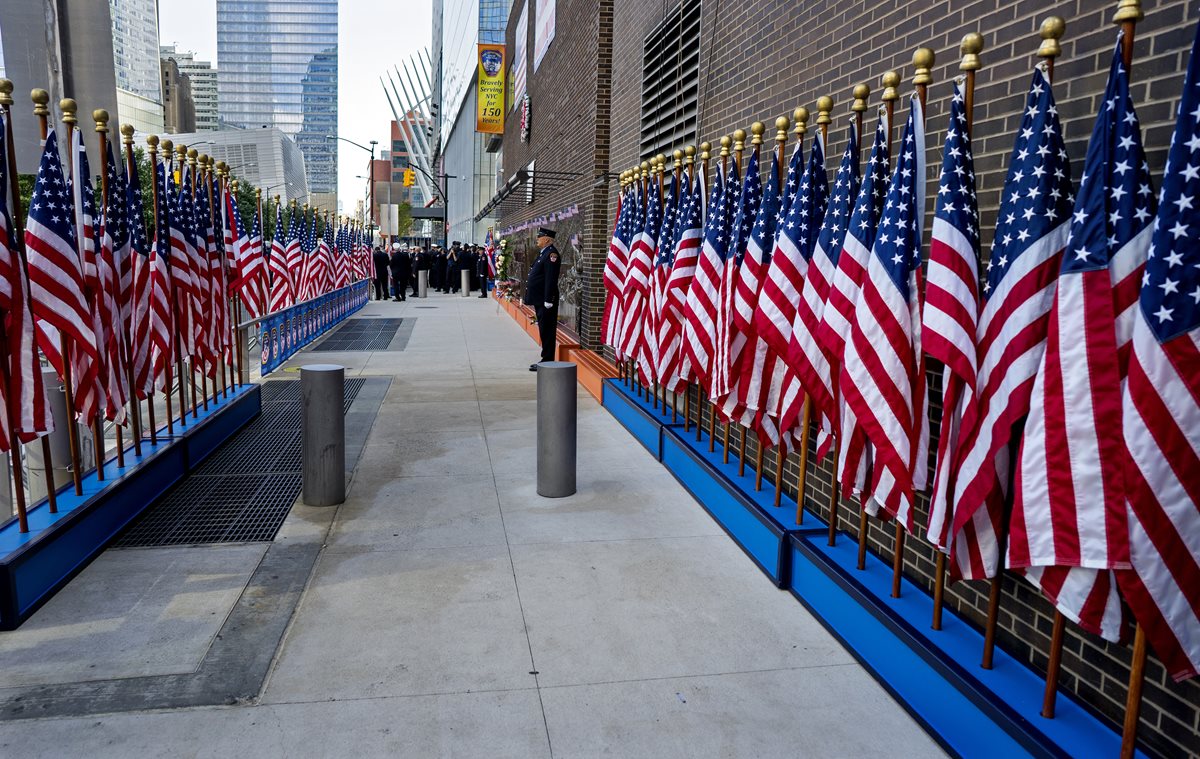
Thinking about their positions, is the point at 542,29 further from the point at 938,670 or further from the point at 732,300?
the point at 938,670

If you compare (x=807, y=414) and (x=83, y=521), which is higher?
(x=807, y=414)

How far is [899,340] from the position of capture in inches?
141

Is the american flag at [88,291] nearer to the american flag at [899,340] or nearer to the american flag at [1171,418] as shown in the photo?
the american flag at [899,340]

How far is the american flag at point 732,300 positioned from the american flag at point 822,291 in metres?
1.11

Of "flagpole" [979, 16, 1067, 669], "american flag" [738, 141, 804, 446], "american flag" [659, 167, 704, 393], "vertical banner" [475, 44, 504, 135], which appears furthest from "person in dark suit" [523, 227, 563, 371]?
"vertical banner" [475, 44, 504, 135]

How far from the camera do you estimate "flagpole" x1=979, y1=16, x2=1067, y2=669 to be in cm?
297

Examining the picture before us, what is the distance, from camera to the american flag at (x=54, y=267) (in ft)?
15.4

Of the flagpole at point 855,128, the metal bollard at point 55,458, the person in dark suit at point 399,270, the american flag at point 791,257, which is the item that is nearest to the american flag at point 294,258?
the person in dark suit at point 399,270

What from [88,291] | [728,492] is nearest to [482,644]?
[728,492]

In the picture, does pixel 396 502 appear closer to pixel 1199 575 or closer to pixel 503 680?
pixel 503 680

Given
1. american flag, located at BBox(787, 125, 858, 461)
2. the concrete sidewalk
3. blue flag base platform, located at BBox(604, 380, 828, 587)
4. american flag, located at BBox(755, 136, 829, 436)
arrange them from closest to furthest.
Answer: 1. the concrete sidewalk
2. american flag, located at BBox(787, 125, 858, 461)
3. american flag, located at BBox(755, 136, 829, 436)
4. blue flag base platform, located at BBox(604, 380, 828, 587)

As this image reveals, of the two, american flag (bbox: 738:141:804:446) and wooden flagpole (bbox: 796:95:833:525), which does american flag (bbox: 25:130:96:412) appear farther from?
wooden flagpole (bbox: 796:95:833:525)

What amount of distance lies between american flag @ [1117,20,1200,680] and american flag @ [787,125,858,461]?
1.75m

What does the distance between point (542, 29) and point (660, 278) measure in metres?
15.3
